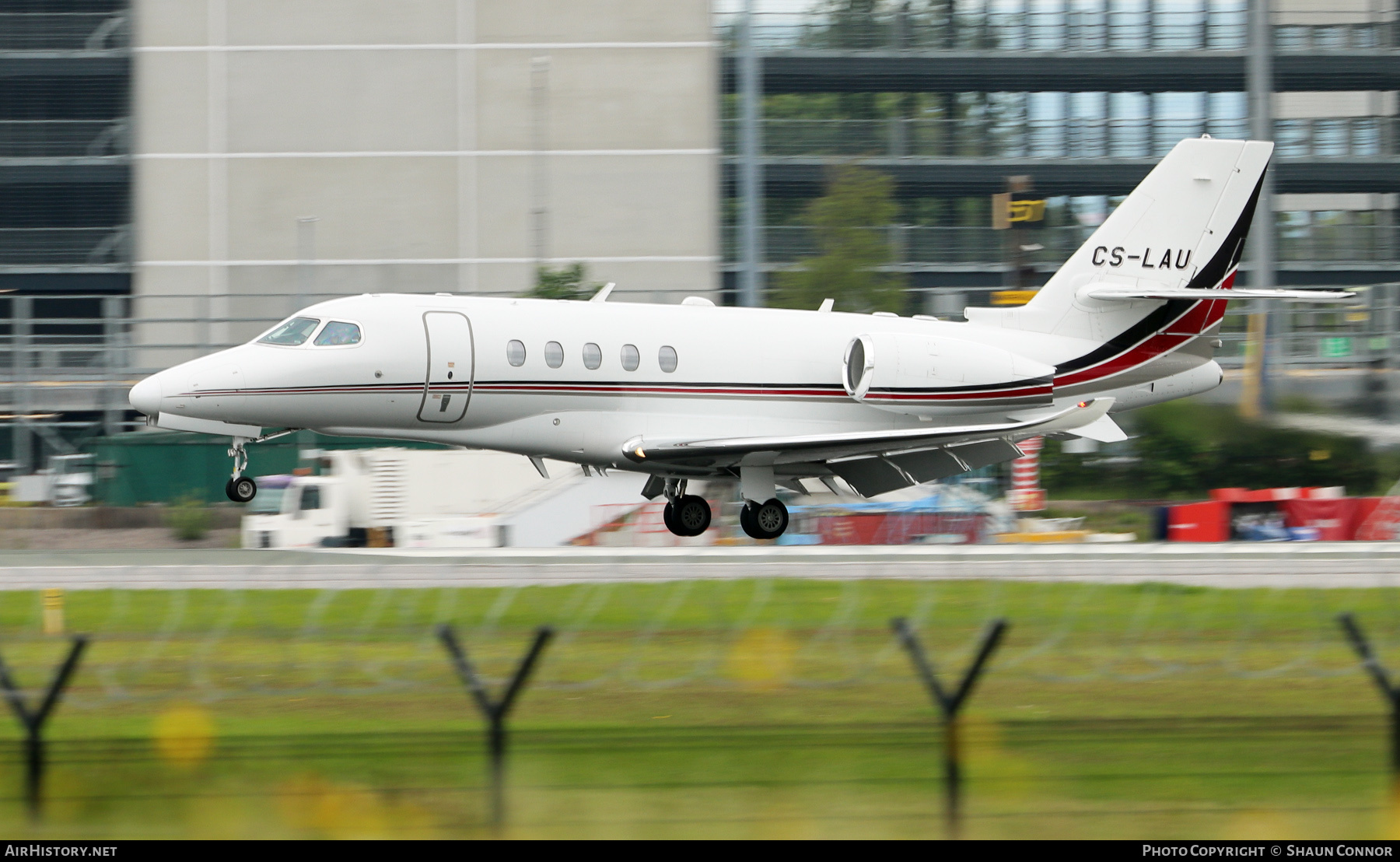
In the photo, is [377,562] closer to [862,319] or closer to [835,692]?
[862,319]

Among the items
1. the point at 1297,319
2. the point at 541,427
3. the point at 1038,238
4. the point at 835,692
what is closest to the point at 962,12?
the point at 1038,238

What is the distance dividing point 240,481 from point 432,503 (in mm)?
9399

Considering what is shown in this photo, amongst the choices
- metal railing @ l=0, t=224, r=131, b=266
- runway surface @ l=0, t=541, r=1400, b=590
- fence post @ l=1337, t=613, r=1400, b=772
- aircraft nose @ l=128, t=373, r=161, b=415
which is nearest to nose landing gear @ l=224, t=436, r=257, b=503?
aircraft nose @ l=128, t=373, r=161, b=415

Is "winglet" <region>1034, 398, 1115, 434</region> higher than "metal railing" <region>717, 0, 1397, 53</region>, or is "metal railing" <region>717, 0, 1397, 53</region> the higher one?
"metal railing" <region>717, 0, 1397, 53</region>

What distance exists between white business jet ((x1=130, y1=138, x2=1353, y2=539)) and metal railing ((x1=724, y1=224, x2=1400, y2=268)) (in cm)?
1615

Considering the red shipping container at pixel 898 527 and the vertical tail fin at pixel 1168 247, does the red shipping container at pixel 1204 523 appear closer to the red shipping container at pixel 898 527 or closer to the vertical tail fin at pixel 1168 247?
the red shipping container at pixel 898 527

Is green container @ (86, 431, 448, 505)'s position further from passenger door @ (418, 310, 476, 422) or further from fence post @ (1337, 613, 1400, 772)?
fence post @ (1337, 613, 1400, 772)

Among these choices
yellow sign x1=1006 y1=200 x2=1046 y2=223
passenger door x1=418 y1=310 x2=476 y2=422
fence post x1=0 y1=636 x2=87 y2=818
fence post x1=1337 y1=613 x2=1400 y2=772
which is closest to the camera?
fence post x1=0 y1=636 x2=87 y2=818

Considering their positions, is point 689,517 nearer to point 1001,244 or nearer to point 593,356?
point 593,356

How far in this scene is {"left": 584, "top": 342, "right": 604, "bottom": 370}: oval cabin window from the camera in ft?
60.2

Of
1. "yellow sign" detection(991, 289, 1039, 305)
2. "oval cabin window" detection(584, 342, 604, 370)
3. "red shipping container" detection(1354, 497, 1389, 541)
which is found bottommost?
"red shipping container" detection(1354, 497, 1389, 541)

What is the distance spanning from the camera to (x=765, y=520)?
19406mm

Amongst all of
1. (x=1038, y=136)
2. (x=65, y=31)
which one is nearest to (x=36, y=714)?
(x=65, y=31)

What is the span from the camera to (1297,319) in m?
31.4
